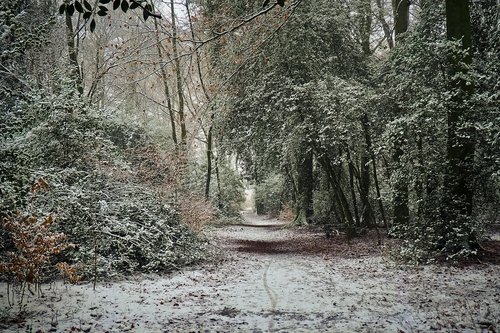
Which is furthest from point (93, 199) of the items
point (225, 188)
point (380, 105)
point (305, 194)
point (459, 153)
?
point (225, 188)

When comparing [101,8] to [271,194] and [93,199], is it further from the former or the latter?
[271,194]

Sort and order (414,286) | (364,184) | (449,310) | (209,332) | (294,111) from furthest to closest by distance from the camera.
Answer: (364,184), (294,111), (414,286), (449,310), (209,332)

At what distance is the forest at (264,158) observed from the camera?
6141 millimetres

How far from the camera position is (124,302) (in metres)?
7.06

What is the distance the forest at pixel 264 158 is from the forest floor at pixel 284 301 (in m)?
0.05

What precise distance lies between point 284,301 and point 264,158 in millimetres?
10962

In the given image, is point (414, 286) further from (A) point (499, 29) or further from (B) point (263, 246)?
(B) point (263, 246)

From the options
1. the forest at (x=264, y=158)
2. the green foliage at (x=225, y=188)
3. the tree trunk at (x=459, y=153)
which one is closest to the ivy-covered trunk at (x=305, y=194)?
the forest at (x=264, y=158)

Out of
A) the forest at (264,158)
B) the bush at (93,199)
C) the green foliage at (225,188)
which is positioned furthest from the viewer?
the green foliage at (225,188)

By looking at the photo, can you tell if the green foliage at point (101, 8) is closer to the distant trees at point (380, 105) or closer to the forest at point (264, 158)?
the forest at point (264, 158)

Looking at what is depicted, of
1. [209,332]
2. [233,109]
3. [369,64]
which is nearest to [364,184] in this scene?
[369,64]

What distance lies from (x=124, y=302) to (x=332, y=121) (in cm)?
843

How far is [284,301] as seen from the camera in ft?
23.6

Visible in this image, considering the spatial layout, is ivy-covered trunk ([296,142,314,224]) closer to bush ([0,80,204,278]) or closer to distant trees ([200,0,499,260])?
distant trees ([200,0,499,260])
